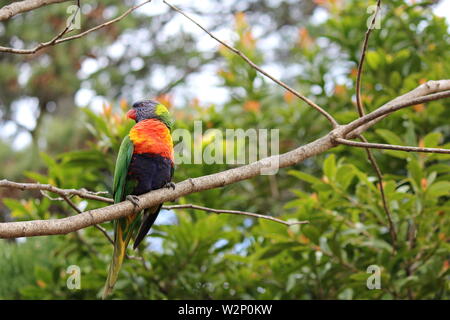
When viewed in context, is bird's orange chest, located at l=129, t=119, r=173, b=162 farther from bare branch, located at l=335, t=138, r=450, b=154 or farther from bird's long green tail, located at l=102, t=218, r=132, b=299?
bare branch, located at l=335, t=138, r=450, b=154

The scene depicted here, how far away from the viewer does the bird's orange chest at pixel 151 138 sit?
282cm

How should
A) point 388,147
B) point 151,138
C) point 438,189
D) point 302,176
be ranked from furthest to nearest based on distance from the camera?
point 302,176 < point 438,189 < point 151,138 < point 388,147

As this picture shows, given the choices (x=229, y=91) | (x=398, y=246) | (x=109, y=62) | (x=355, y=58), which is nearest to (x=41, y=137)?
(x=109, y=62)

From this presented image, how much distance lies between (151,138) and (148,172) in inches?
7.4

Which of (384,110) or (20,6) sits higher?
(20,6)

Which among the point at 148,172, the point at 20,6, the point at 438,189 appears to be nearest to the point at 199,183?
the point at 148,172

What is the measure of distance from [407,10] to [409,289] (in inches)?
87.1

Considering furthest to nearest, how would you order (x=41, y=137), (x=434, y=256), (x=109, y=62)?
(x=109, y=62) < (x=41, y=137) < (x=434, y=256)

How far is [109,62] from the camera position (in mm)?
8273

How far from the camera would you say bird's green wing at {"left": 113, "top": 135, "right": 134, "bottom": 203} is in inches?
107

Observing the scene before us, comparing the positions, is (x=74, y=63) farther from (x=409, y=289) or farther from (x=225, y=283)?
(x=409, y=289)

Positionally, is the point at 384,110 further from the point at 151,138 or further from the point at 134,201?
the point at 151,138

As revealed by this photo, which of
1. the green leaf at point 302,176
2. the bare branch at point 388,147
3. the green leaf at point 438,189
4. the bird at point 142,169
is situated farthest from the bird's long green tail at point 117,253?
the green leaf at point 438,189

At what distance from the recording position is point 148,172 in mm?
2760
